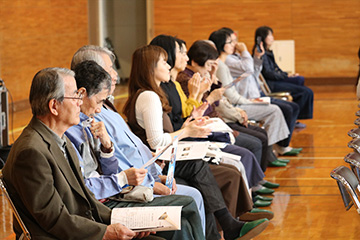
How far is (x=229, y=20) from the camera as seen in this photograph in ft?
48.3

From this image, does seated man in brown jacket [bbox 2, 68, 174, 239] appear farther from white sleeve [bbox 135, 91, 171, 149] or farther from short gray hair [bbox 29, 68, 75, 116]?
white sleeve [bbox 135, 91, 171, 149]

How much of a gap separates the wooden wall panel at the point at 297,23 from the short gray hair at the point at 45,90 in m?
12.1

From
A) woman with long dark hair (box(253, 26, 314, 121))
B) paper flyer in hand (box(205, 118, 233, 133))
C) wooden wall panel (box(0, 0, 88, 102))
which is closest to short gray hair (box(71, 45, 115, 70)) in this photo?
paper flyer in hand (box(205, 118, 233, 133))

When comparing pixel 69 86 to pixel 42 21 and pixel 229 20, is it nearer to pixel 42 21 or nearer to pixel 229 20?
pixel 42 21

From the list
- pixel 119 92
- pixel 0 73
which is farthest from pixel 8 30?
pixel 119 92

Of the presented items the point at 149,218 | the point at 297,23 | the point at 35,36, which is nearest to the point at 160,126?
the point at 149,218

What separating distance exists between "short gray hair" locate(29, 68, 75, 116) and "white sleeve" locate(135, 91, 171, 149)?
1.51 metres

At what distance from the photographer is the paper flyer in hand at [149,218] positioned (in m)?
2.76

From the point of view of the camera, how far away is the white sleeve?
420cm

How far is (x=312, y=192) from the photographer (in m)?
6.00

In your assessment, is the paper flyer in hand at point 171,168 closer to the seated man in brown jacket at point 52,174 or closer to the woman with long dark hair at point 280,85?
the seated man in brown jacket at point 52,174

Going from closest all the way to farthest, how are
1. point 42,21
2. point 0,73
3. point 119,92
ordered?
point 0,73 < point 42,21 < point 119,92

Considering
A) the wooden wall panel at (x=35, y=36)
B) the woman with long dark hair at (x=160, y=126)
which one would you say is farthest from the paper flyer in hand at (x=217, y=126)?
the wooden wall panel at (x=35, y=36)

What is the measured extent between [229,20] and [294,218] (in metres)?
10.0
